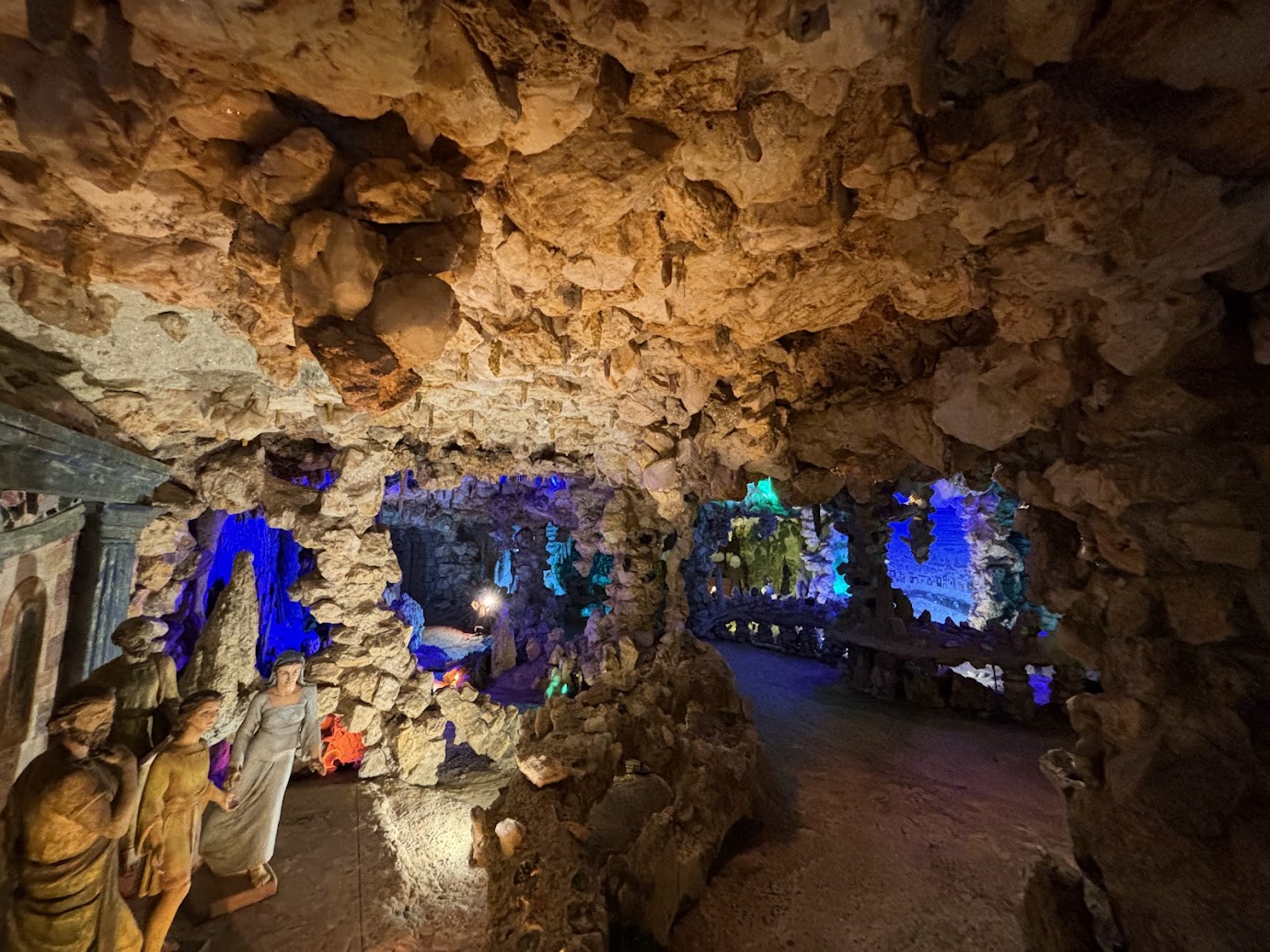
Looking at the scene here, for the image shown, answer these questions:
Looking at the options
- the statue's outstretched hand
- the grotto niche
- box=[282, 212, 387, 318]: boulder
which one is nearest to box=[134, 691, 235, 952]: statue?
the grotto niche

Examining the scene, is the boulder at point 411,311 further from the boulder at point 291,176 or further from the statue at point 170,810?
the statue at point 170,810

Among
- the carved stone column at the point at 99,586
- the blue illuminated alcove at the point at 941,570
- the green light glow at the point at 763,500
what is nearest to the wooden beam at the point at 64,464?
the carved stone column at the point at 99,586

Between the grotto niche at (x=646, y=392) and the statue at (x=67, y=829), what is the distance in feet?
0.10

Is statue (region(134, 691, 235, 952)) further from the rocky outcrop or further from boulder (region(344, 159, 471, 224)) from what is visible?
boulder (region(344, 159, 471, 224))

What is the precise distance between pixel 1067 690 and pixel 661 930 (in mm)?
8204

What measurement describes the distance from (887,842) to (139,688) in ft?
21.9

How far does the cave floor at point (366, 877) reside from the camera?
4.16 m

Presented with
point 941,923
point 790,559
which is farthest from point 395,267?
point 790,559

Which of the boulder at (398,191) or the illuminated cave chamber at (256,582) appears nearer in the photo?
the boulder at (398,191)

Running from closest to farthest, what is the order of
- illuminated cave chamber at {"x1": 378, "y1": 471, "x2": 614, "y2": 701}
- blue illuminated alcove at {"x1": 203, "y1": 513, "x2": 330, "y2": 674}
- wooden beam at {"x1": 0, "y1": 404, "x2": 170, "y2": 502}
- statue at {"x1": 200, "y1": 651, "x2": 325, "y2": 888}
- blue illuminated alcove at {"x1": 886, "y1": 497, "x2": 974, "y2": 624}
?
wooden beam at {"x1": 0, "y1": 404, "x2": 170, "y2": 502}, statue at {"x1": 200, "y1": 651, "x2": 325, "y2": 888}, blue illuminated alcove at {"x1": 203, "y1": 513, "x2": 330, "y2": 674}, illuminated cave chamber at {"x1": 378, "y1": 471, "x2": 614, "y2": 701}, blue illuminated alcove at {"x1": 886, "y1": 497, "x2": 974, "y2": 624}

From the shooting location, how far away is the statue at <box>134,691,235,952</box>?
327 cm

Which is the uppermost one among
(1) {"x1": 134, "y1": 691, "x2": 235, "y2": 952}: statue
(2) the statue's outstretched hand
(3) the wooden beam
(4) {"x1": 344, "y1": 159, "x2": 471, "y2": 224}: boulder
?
(4) {"x1": 344, "y1": 159, "x2": 471, "y2": 224}: boulder

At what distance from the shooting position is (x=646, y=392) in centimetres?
475

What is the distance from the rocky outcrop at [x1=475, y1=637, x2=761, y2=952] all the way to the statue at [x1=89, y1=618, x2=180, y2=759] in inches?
103
